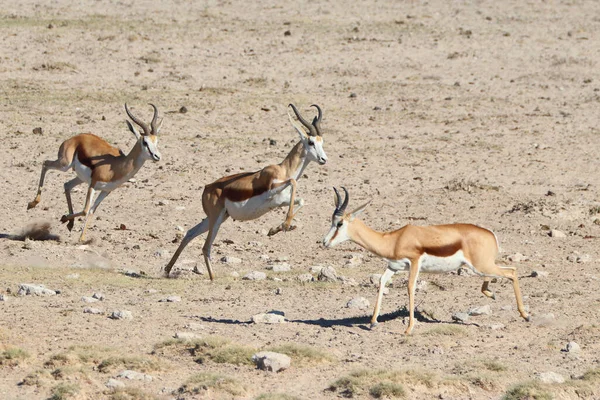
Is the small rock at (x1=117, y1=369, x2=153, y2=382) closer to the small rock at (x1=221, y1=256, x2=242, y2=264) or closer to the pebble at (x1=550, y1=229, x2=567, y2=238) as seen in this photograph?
the small rock at (x1=221, y1=256, x2=242, y2=264)

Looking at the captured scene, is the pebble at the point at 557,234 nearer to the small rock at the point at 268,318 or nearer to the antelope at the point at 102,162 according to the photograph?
the antelope at the point at 102,162

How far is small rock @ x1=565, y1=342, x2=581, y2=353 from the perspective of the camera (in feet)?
33.7

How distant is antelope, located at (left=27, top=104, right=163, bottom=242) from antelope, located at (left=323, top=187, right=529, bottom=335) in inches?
182

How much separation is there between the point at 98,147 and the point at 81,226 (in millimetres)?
1056

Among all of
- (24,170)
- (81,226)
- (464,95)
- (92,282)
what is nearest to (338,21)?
(464,95)

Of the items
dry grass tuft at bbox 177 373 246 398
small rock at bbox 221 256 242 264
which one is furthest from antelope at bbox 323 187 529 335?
small rock at bbox 221 256 242 264

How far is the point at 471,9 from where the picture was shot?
97.7 ft

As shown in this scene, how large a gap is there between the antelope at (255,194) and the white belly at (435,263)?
2132 millimetres

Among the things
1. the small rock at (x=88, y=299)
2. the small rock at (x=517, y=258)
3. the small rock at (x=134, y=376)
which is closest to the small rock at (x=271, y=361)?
the small rock at (x=134, y=376)

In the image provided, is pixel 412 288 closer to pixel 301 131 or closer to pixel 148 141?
pixel 301 131

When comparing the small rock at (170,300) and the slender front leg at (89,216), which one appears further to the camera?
the slender front leg at (89,216)

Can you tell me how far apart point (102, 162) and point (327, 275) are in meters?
3.93

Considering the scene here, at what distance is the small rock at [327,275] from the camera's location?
12.5 meters

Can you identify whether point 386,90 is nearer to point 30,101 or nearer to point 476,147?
point 476,147
